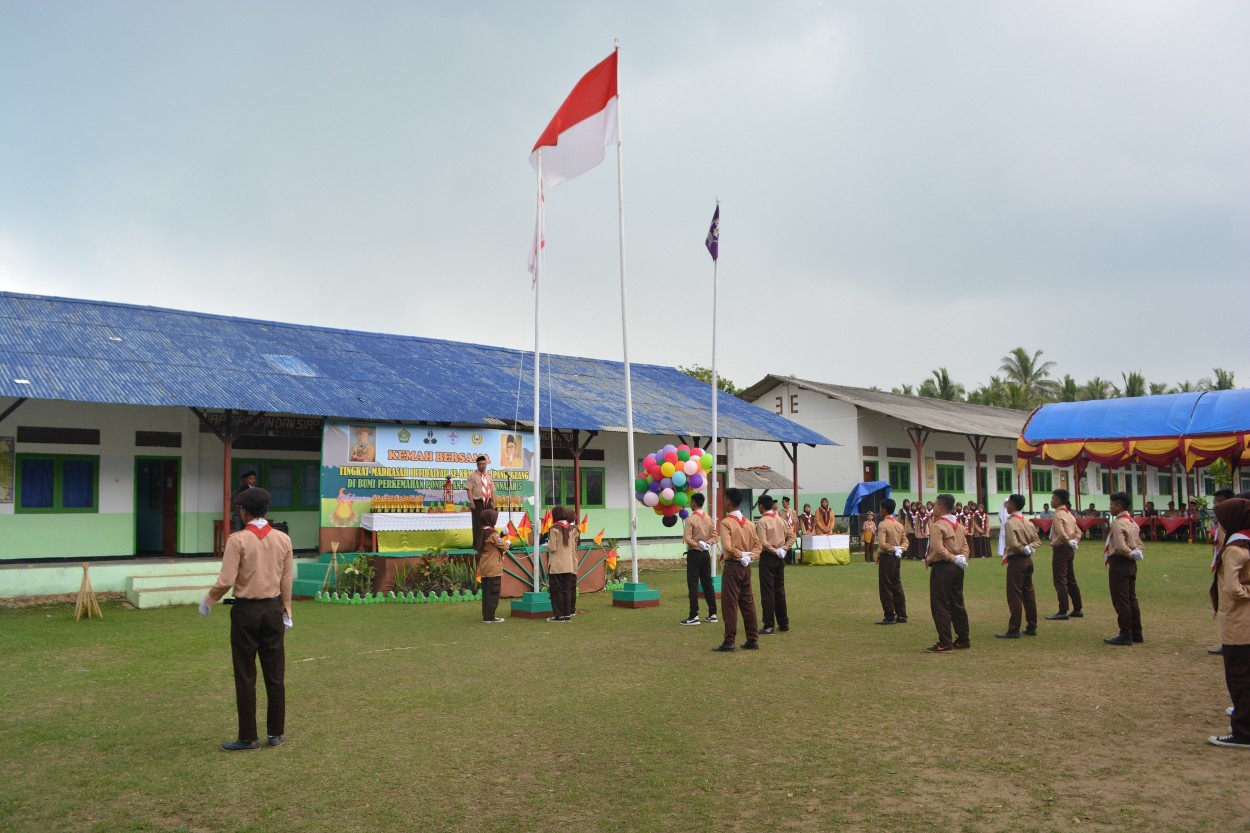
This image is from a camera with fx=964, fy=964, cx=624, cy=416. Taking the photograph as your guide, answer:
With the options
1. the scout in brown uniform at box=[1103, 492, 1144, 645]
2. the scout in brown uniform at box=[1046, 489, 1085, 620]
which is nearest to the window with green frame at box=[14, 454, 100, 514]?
the scout in brown uniform at box=[1046, 489, 1085, 620]

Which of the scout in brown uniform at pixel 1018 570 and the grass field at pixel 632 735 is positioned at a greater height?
the scout in brown uniform at pixel 1018 570

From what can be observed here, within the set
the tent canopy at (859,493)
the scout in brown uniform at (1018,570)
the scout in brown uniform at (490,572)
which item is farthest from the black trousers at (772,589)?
the tent canopy at (859,493)

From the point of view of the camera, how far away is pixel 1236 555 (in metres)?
6.04

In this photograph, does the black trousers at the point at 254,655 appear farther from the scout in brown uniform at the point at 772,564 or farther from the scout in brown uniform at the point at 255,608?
the scout in brown uniform at the point at 772,564

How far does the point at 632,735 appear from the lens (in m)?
6.36

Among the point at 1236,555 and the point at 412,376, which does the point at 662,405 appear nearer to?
the point at 412,376

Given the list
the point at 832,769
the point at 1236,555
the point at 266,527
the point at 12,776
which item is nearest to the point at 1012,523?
the point at 1236,555

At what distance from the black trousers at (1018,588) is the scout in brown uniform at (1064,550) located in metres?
0.85

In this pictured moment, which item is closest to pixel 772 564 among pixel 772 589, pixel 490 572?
pixel 772 589

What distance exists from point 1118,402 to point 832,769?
2797cm

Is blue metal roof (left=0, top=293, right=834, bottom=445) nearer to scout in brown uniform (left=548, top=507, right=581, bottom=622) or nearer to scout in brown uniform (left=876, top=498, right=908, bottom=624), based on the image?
scout in brown uniform (left=548, top=507, right=581, bottom=622)

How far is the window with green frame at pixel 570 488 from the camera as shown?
2295cm

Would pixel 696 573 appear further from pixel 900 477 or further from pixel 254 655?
pixel 900 477

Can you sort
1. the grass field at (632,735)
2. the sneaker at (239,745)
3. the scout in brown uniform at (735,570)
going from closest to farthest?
the grass field at (632,735) < the sneaker at (239,745) < the scout in brown uniform at (735,570)
